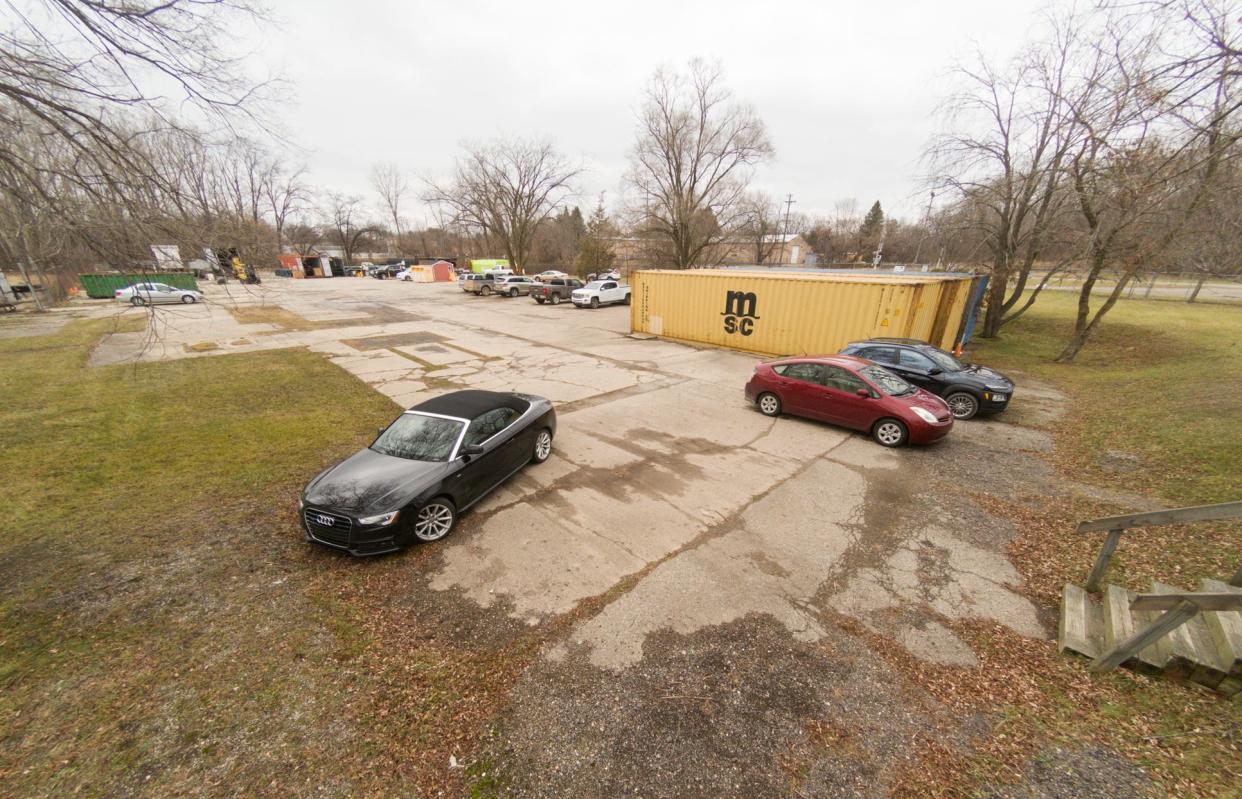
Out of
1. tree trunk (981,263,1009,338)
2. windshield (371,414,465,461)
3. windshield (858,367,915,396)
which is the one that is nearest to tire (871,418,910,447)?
windshield (858,367,915,396)

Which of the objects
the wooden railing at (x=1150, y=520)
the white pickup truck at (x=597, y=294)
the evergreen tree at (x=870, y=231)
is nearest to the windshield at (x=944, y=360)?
the wooden railing at (x=1150, y=520)

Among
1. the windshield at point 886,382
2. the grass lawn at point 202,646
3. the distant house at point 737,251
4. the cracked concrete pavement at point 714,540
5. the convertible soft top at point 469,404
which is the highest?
the distant house at point 737,251

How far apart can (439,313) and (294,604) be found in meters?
23.6

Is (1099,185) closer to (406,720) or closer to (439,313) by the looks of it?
(406,720)

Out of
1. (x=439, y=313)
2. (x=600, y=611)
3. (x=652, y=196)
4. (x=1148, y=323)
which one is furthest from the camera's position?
(x=652, y=196)

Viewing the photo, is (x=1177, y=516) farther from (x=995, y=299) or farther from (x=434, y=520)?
(x=995, y=299)

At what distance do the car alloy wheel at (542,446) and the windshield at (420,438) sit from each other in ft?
5.28

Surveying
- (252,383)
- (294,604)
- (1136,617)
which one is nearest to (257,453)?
(294,604)

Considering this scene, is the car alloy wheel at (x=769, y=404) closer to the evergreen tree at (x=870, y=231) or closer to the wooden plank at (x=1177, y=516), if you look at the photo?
the wooden plank at (x=1177, y=516)

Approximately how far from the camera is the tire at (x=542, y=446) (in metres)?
7.15

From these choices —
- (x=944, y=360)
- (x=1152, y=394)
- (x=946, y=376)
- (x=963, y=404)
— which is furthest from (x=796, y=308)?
(x=1152, y=394)

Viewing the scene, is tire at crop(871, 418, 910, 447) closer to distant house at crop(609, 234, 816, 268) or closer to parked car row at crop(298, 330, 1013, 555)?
parked car row at crop(298, 330, 1013, 555)

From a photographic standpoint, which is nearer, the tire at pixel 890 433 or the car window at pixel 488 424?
the car window at pixel 488 424

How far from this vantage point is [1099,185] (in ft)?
37.1
